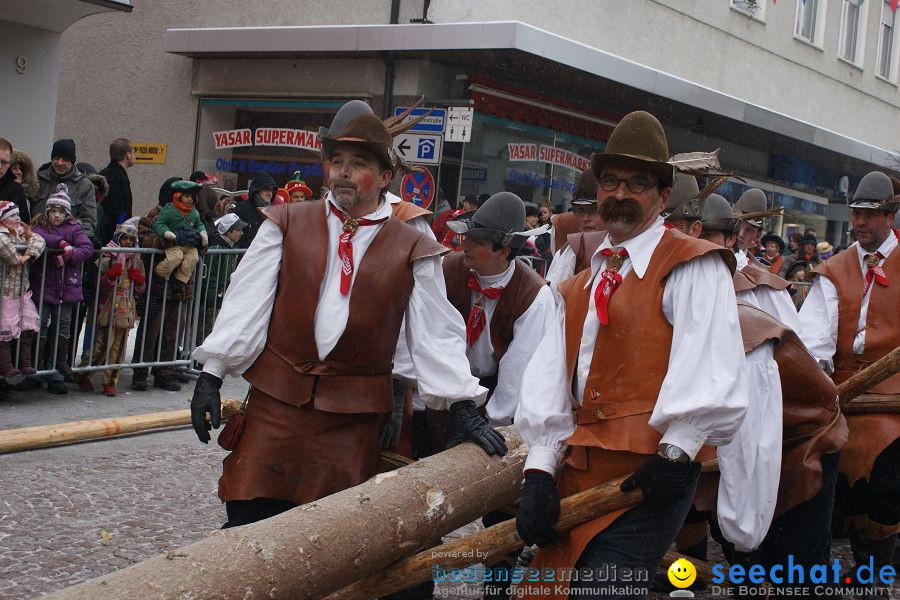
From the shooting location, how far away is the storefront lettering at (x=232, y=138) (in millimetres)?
17312

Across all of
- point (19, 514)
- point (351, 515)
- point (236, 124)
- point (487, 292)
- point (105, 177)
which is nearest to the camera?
point (351, 515)

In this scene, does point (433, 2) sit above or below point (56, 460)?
above

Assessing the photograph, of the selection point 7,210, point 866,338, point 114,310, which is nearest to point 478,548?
point 866,338

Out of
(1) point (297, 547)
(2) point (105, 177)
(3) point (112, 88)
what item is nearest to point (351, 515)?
(1) point (297, 547)

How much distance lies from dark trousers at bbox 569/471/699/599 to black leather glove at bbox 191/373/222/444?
59.4 inches

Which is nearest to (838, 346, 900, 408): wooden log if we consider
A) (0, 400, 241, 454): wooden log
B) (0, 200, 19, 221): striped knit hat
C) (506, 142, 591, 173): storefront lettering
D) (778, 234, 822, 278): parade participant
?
(0, 400, 241, 454): wooden log

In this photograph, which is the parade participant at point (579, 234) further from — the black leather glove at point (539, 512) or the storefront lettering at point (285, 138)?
the storefront lettering at point (285, 138)

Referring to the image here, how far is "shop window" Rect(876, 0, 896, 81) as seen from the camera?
28250mm

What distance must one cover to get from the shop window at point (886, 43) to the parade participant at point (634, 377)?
27001 millimetres

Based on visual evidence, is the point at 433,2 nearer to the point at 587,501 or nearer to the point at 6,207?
the point at 6,207

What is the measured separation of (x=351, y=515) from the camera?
3.62 meters

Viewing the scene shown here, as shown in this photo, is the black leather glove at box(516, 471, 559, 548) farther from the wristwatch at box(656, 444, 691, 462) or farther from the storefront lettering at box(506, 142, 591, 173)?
the storefront lettering at box(506, 142, 591, 173)

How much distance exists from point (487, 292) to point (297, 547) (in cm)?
208

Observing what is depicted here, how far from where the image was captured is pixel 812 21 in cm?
2548
